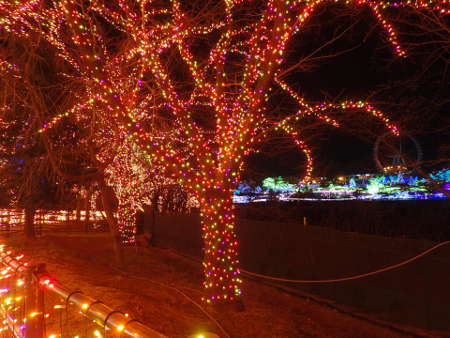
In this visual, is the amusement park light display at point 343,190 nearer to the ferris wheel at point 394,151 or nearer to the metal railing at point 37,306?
the ferris wheel at point 394,151

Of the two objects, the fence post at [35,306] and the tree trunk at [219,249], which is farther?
the tree trunk at [219,249]

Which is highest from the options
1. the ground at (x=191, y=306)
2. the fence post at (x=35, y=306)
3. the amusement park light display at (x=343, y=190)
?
the amusement park light display at (x=343, y=190)

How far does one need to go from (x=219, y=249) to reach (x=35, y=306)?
375 centimetres

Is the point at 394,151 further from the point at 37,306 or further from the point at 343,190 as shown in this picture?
the point at 343,190

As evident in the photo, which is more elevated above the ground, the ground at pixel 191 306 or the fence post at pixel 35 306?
the fence post at pixel 35 306

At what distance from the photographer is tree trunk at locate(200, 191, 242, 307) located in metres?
6.71

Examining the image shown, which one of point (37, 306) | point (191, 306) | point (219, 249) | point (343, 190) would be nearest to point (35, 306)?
point (37, 306)

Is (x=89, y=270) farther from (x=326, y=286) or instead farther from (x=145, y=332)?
(x=145, y=332)

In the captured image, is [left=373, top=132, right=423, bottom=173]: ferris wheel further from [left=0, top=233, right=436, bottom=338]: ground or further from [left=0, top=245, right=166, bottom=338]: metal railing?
[left=0, top=245, right=166, bottom=338]: metal railing

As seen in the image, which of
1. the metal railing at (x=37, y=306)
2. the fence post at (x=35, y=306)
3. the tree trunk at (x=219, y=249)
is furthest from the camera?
the tree trunk at (x=219, y=249)

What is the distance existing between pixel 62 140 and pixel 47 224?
39.1ft

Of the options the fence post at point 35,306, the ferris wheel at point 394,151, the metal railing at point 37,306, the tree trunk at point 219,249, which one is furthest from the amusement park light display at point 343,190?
the fence post at point 35,306

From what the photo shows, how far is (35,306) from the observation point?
3246 mm

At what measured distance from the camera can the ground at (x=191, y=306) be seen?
605 cm
